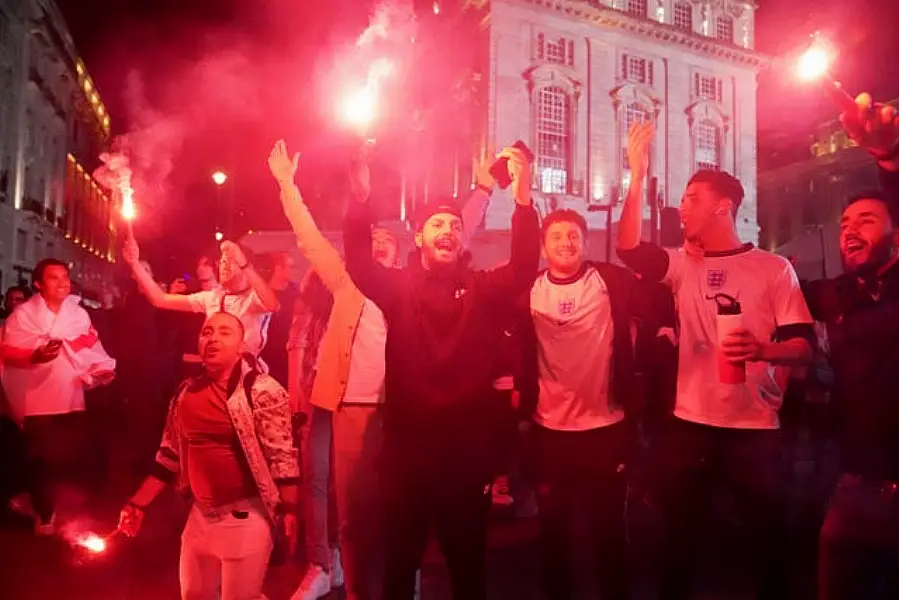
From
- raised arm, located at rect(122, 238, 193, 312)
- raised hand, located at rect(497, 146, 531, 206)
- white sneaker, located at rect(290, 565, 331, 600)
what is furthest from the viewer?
raised arm, located at rect(122, 238, 193, 312)

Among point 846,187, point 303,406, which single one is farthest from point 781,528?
point 846,187

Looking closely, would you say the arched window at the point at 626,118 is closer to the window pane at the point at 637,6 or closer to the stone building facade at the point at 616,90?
the stone building facade at the point at 616,90

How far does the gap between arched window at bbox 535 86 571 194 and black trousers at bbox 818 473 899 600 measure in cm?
3525

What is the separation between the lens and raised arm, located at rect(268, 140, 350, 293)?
3.93m

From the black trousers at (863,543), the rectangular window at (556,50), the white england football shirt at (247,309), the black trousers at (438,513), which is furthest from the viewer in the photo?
the rectangular window at (556,50)

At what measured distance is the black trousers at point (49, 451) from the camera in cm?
593

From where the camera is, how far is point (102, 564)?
5.33 m

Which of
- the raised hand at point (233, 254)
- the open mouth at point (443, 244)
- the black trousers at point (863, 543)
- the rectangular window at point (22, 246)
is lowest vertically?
the black trousers at point (863, 543)

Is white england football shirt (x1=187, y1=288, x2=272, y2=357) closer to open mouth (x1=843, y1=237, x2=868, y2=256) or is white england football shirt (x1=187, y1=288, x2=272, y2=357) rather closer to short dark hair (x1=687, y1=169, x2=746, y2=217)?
A: short dark hair (x1=687, y1=169, x2=746, y2=217)

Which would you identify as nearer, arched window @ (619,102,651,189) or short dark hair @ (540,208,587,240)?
short dark hair @ (540,208,587,240)

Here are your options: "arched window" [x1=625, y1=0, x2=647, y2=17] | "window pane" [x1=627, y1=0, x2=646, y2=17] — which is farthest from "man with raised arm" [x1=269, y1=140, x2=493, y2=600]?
"window pane" [x1=627, y1=0, x2=646, y2=17]

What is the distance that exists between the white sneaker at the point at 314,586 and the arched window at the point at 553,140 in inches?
1338

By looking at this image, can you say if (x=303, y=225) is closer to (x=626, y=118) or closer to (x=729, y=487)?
(x=729, y=487)

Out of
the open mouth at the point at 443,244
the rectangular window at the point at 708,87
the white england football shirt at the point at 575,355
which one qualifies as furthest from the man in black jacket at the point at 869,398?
the rectangular window at the point at 708,87
